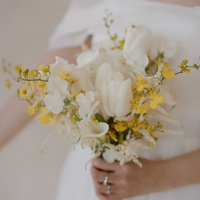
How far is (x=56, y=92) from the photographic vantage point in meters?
0.38

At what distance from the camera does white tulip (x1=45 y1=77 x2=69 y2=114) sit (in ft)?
1.25

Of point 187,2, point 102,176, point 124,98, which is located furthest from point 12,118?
point 187,2

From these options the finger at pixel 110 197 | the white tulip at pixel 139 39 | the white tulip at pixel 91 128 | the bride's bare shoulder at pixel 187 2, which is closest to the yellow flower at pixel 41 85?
the white tulip at pixel 91 128

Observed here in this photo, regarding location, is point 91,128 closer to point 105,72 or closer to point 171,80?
point 105,72

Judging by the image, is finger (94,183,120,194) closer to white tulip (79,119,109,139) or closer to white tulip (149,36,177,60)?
white tulip (79,119,109,139)

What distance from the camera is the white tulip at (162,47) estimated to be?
49 centimetres

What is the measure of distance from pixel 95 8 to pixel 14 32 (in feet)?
1.86

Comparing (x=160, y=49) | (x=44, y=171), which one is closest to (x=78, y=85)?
(x=160, y=49)

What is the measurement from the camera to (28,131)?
1239 mm

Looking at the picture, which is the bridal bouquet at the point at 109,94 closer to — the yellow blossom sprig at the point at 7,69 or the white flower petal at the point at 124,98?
the white flower petal at the point at 124,98

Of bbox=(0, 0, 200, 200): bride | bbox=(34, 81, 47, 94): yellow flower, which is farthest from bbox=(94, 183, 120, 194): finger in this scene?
bbox=(34, 81, 47, 94): yellow flower

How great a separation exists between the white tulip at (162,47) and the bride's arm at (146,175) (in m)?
0.28

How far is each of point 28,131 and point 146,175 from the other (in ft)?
2.98

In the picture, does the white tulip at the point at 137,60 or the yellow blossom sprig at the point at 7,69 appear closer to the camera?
the white tulip at the point at 137,60
